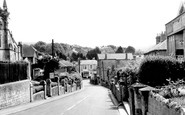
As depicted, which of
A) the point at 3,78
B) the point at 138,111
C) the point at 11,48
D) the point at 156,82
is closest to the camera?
the point at 138,111

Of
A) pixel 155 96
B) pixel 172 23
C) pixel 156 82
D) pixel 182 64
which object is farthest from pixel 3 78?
pixel 172 23

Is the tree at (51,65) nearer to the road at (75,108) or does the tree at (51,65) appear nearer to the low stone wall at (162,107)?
→ the road at (75,108)

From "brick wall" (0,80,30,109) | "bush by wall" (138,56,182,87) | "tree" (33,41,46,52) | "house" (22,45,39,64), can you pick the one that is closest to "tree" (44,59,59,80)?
"brick wall" (0,80,30,109)

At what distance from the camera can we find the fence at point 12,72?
72.3ft

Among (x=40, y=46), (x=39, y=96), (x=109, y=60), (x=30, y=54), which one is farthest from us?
(x=40, y=46)

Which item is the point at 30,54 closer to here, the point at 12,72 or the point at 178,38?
the point at 178,38

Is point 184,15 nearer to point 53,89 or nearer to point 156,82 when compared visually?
point 53,89

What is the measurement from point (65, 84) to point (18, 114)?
28830 millimetres

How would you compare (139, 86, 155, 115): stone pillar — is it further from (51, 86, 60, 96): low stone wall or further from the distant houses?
(51, 86, 60, 96): low stone wall

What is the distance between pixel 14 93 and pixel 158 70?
13.1 meters

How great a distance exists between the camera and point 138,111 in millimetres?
12156

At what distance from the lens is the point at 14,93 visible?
22.9 metres

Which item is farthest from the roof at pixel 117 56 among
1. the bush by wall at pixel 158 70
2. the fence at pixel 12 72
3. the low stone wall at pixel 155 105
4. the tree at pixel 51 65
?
the low stone wall at pixel 155 105

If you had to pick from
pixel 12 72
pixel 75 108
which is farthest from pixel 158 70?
pixel 12 72
